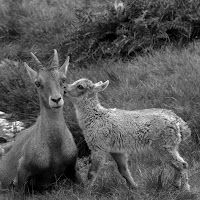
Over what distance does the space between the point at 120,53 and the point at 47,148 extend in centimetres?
466

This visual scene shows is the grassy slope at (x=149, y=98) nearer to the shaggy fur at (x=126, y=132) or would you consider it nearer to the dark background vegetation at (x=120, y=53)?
the dark background vegetation at (x=120, y=53)

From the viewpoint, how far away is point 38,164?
7.25 meters

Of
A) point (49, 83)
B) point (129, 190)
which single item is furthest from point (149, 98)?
point (129, 190)

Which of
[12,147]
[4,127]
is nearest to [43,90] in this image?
[12,147]

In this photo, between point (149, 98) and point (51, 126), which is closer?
point (51, 126)

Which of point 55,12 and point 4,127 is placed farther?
point 55,12

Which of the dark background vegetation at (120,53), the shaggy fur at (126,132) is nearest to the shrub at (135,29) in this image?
the dark background vegetation at (120,53)

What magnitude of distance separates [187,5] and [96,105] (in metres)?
5.10

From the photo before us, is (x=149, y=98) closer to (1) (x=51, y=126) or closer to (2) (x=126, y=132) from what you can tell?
(1) (x=51, y=126)

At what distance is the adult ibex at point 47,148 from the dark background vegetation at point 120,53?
1.79 metres

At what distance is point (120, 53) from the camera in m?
11.5

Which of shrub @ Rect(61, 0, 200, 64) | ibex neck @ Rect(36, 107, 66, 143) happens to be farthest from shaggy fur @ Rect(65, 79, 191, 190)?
shrub @ Rect(61, 0, 200, 64)

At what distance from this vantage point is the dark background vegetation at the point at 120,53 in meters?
9.18

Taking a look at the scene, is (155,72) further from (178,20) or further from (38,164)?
(38,164)
